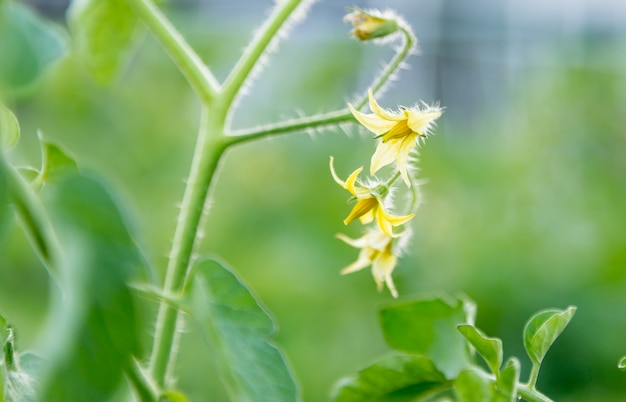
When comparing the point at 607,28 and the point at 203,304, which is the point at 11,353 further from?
the point at 607,28

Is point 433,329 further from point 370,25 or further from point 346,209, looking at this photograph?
point 346,209

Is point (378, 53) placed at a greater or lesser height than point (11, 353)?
lesser

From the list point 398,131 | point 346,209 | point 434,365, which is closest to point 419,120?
point 398,131

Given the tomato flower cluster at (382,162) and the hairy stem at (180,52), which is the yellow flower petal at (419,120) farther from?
the hairy stem at (180,52)

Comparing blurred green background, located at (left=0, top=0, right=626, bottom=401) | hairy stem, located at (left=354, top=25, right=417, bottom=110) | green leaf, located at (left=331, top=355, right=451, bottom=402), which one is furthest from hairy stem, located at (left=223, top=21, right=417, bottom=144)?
blurred green background, located at (left=0, top=0, right=626, bottom=401)

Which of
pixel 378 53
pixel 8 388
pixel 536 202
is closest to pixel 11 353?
pixel 8 388

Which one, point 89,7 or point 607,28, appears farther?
point 607,28

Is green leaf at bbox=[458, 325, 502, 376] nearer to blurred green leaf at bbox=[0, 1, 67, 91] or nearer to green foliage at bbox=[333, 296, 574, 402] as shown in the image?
green foliage at bbox=[333, 296, 574, 402]
